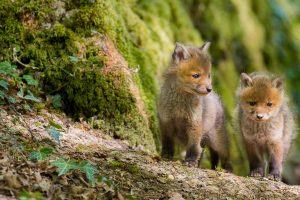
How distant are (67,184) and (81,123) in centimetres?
183

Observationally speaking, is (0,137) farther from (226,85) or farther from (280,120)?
(226,85)

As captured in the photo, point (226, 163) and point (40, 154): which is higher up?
point (226, 163)

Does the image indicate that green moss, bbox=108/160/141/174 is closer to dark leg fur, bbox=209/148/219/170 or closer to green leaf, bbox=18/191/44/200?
green leaf, bbox=18/191/44/200

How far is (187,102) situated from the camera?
21.1 feet

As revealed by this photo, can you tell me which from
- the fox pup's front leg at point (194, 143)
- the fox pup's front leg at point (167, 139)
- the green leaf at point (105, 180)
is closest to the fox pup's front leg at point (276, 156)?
the fox pup's front leg at point (194, 143)

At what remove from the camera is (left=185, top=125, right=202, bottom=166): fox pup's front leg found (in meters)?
6.32

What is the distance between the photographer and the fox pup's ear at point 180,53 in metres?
6.41

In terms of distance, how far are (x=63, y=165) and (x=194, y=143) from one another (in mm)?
2155

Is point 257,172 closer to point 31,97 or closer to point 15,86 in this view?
point 31,97

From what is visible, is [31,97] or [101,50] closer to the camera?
[31,97]

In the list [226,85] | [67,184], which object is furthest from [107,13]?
[226,85]

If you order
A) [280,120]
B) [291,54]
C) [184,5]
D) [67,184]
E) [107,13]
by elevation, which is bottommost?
[67,184]

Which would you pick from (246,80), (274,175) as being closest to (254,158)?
(274,175)

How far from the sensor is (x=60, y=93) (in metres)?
6.33
